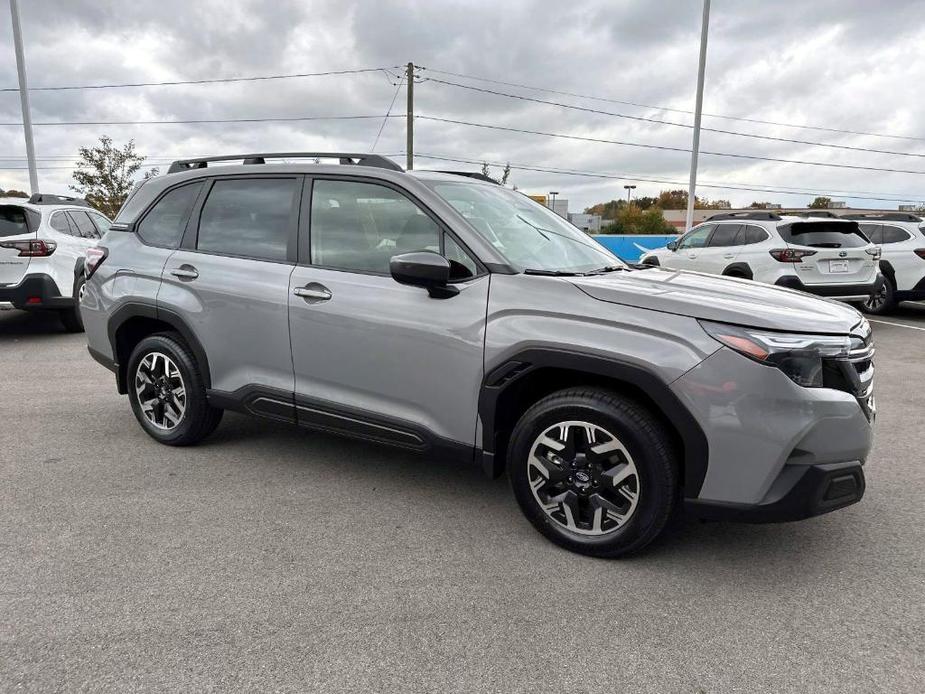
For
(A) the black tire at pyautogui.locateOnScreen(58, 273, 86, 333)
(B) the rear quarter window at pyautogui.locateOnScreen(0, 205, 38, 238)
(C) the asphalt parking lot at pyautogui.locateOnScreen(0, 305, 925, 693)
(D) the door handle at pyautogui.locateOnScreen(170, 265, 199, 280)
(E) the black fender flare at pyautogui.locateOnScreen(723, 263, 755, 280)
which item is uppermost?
(B) the rear quarter window at pyautogui.locateOnScreen(0, 205, 38, 238)

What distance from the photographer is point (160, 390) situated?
4.37 metres

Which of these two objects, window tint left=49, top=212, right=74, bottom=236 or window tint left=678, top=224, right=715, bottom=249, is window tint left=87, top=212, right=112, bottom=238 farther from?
window tint left=678, top=224, right=715, bottom=249

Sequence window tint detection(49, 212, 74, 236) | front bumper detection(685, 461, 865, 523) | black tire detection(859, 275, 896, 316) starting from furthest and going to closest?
black tire detection(859, 275, 896, 316)
window tint detection(49, 212, 74, 236)
front bumper detection(685, 461, 865, 523)

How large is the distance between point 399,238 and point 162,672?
2.18m

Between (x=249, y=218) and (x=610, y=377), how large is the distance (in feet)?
7.89

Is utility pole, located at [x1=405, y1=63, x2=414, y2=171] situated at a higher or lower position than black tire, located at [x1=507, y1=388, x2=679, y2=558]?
higher

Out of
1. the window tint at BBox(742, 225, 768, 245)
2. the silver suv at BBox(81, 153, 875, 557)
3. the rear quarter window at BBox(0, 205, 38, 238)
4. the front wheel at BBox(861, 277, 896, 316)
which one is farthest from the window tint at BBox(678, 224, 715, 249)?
the rear quarter window at BBox(0, 205, 38, 238)

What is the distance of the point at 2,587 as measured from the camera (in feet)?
8.92

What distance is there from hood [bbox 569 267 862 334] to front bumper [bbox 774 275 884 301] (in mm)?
6725

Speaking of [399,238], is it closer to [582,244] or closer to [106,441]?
[582,244]

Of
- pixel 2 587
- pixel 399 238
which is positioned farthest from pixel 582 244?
pixel 2 587

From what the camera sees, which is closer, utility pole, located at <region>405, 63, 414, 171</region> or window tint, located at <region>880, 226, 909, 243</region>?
window tint, located at <region>880, 226, 909, 243</region>

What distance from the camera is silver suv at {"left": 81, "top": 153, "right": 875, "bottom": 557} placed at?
2.62m

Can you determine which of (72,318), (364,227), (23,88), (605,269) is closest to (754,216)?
(605,269)
